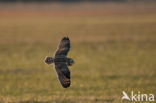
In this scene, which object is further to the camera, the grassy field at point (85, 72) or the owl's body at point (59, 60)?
the grassy field at point (85, 72)

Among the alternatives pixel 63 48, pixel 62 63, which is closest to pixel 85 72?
pixel 63 48

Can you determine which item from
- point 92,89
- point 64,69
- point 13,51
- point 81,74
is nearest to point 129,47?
point 13,51

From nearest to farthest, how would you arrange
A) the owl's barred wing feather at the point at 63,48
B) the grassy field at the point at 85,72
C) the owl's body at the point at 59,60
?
the owl's body at the point at 59,60 → the owl's barred wing feather at the point at 63,48 → the grassy field at the point at 85,72

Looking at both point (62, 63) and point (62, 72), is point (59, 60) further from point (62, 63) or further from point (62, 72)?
point (62, 72)

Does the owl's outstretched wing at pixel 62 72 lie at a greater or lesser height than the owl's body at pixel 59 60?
lesser

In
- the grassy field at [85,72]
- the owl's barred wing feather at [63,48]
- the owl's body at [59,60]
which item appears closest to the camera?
the owl's body at [59,60]

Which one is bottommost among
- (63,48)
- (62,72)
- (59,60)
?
(62,72)

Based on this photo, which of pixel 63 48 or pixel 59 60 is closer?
pixel 59 60

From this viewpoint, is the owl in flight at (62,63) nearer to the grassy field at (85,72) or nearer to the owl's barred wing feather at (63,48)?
the owl's barred wing feather at (63,48)

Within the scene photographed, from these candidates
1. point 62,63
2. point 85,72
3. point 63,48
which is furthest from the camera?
point 85,72

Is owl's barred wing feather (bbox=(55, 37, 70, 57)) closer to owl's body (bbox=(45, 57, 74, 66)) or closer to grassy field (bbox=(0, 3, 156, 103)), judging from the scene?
owl's body (bbox=(45, 57, 74, 66))

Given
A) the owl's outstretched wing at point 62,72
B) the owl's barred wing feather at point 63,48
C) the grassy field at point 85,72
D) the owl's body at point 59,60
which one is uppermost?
the grassy field at point 85,72

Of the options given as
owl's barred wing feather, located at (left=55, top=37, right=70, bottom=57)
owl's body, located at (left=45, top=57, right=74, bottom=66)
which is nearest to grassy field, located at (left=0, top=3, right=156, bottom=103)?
owl's barred wing feather, located at (left=55, top=37, right=70, bottom=57)

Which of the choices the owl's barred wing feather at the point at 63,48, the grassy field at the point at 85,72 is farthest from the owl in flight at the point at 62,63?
the grassy field at the point at 85,72
